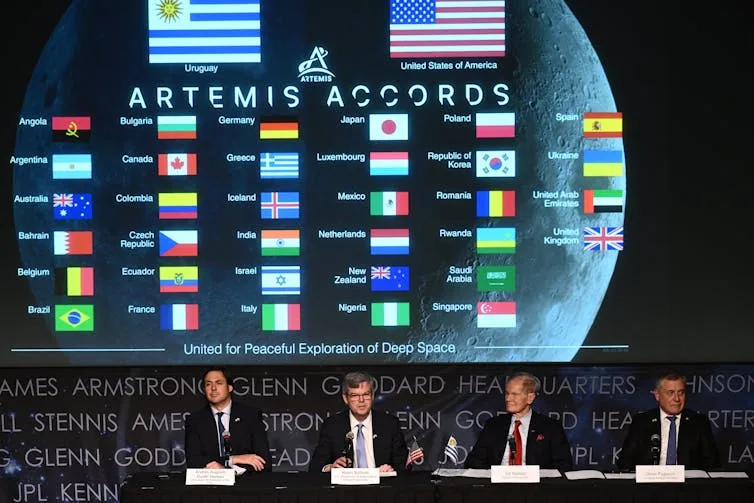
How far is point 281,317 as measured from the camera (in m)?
5.62

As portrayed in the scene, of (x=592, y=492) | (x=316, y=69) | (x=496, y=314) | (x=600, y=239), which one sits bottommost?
(x=592, y=492)

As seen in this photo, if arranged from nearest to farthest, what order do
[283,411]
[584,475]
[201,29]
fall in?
[584,475], [201,29], [283,411]

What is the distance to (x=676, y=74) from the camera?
5.58 m

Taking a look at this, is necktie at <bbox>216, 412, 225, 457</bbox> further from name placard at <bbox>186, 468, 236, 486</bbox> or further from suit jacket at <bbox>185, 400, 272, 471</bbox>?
name placard at <bbox>186, 468, 236, 486</bbox>

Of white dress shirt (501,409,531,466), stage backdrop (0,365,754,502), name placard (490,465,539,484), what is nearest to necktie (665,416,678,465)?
stage backdrop (0,365,754,502)

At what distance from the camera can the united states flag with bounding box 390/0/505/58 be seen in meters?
5.56

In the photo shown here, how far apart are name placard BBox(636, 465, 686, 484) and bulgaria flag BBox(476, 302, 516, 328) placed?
153 cm

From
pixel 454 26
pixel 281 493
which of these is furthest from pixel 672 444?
pixel 454 26

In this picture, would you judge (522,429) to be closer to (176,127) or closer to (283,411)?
(283,411)

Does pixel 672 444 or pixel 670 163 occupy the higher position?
pixel 670 163

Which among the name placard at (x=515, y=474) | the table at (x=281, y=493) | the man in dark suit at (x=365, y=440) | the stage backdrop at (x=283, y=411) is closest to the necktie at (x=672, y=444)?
the stage backdrop at (x=283, y=411)

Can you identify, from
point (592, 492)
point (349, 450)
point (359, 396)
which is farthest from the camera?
point (359, 396)

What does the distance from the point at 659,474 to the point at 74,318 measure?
342 centimetres

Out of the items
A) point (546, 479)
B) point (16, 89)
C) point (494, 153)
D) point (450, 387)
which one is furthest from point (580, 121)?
point (16, 89)
